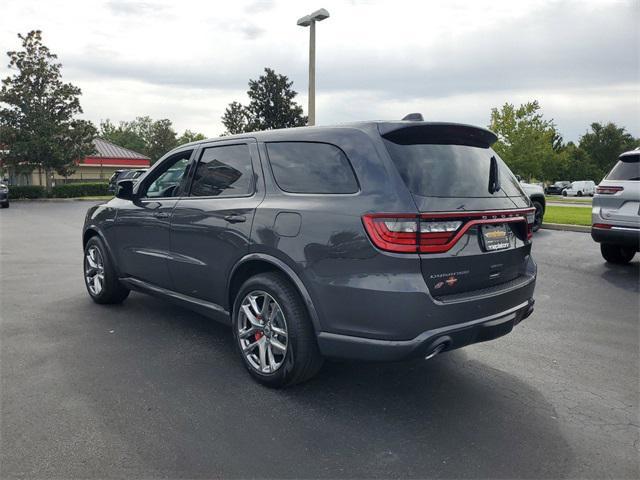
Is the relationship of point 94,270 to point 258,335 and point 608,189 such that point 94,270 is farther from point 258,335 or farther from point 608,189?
point 608,189

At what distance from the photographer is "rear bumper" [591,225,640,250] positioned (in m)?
7.52

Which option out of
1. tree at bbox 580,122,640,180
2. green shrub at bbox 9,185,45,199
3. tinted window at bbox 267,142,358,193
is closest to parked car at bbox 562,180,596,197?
tree at bbox 580,122,640,180

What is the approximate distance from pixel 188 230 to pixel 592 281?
5.87m

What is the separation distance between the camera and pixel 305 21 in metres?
14.9

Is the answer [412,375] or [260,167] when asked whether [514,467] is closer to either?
[412,375]

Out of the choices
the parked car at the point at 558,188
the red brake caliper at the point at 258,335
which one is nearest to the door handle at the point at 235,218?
the red brake caliper at the point at 258,335

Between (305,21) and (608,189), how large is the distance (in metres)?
10.1

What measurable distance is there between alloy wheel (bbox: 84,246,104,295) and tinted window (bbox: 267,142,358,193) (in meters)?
2.90

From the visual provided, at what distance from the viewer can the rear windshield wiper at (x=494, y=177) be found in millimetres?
3581

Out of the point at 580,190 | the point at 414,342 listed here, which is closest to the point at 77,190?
the point at 414,342

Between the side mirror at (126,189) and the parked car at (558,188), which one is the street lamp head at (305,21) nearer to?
the side mirror at (126,189)

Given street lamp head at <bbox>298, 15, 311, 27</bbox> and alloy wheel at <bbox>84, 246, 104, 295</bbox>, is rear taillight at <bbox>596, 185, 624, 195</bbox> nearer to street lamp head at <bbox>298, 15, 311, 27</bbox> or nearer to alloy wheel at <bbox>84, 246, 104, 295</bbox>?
alloy wheel at <bbox>84, 246, 104, 295</bbox>

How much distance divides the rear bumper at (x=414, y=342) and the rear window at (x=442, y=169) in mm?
Answer: 809

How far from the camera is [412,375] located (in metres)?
3.94
